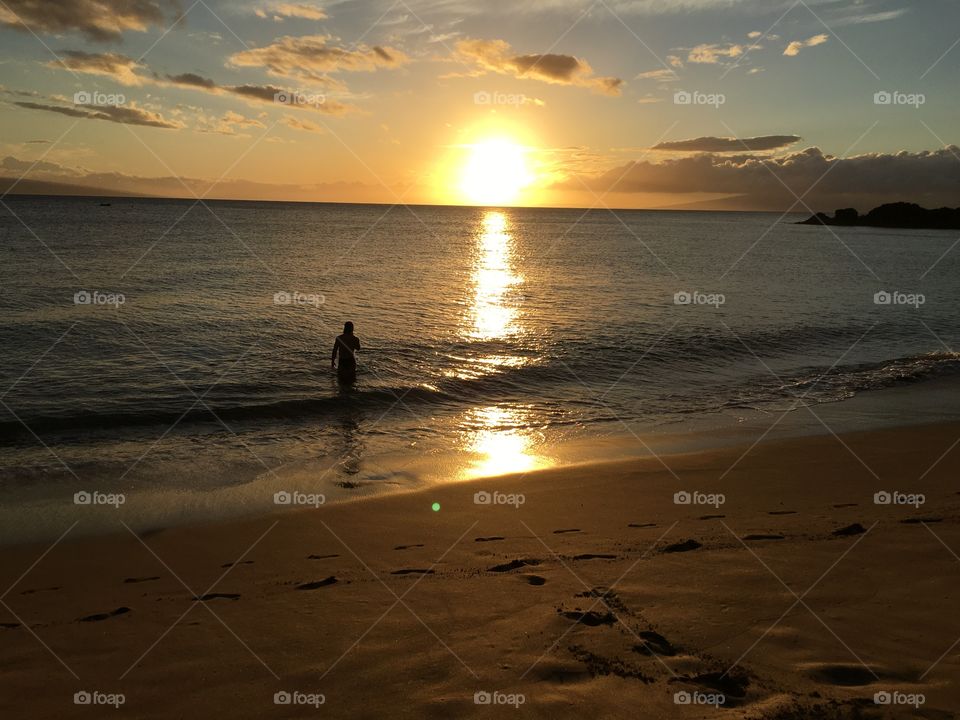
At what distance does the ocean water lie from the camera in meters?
12.1

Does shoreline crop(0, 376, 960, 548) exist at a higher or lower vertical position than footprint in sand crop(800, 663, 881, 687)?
higher

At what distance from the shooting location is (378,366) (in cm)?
2042

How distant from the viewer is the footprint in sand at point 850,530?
8.21 meters

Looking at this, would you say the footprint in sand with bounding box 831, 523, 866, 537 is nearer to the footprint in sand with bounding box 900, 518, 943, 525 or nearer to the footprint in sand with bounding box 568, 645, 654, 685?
the footprint in sand with bounding box 900, 518, 943, 525

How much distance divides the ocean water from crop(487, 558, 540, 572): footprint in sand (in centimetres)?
369

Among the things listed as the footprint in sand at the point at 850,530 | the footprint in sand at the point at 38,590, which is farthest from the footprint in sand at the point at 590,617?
the footprint in sand at the point at 38,590

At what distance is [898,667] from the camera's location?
5309 mm

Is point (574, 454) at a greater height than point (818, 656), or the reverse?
point (574, 454)

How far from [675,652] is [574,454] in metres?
7.35

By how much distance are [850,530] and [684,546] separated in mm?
2290

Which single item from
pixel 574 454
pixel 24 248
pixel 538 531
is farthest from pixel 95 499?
pixel 24 248

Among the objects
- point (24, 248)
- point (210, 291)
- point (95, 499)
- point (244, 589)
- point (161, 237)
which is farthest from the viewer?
point (161, 237)

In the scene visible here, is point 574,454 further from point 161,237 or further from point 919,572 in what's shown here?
point 161,237

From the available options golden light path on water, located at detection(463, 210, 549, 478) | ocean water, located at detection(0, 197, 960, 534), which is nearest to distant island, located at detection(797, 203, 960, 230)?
ocean water, located at detection(0, 197, 960, 534)
